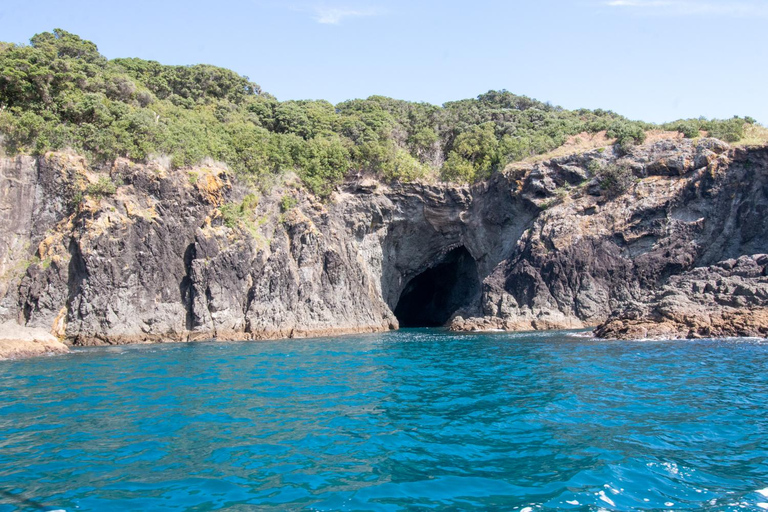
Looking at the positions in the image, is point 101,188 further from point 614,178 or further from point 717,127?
point 717,127

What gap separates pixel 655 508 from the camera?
6.27 metres

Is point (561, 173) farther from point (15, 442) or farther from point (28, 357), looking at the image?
point (15, 442)

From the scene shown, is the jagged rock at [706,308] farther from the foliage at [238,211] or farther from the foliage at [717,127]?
the foliage at [238,211]

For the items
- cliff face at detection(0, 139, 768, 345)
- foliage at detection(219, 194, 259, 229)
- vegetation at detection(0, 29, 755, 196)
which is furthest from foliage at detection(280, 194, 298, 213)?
vegetation at detection(0, 29, 755, 196)

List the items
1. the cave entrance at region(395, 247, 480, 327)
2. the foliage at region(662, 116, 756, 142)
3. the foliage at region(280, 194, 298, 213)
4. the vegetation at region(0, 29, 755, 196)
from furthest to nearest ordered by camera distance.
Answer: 1. the cave entrance at region(395, 247, 480, 327)
2. the foliage at region(280, 194, 298, 213)
3. the foliage at region(662, 116, 756, 142)
4. the vegetation at region(0, 29, 755, 196)

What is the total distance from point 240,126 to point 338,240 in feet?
40.8

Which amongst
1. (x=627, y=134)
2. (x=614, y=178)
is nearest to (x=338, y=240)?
(x=614, y=178)

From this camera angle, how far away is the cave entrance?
52219 millimetres

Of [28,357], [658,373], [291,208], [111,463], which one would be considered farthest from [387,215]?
[111,463]

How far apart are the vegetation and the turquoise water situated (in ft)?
70.3

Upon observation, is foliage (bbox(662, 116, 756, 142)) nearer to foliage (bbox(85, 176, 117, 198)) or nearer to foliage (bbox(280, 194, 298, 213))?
foliage (bbox(280, 194, 298, 213))

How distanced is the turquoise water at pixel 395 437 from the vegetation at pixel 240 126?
2142 cm

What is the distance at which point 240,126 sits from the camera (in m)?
44.3

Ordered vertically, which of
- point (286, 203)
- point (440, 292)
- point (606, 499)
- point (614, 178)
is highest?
point (614, 178)
